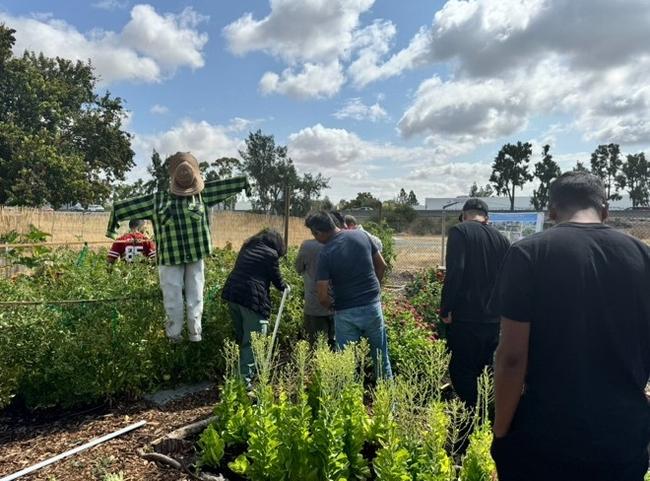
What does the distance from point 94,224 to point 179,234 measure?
41.9 ft

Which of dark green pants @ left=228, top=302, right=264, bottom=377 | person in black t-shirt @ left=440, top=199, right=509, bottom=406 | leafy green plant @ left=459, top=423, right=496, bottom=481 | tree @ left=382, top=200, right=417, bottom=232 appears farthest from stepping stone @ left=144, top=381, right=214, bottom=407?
tree @ left=382, top=200, right=417, bottom=232

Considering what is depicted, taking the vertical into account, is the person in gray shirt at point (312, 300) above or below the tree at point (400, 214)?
below

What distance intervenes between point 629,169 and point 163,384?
206 ft

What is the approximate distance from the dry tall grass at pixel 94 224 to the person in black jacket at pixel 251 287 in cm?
648

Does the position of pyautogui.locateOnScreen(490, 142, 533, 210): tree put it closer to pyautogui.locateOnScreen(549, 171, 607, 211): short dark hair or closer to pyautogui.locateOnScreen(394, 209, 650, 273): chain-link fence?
pyautogui.locateOnScreen(394, 209, 650, 273): chain-link fence

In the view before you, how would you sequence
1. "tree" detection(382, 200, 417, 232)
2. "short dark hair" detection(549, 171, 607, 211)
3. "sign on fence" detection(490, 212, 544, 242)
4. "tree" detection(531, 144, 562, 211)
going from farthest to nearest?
"tree" detection(531, 144, 562, 211) → "tree" detection(382, 200, 417, 232) → "sign on fence" detection(490, 212, 544, 242) → "short dark hair" detection(549, 171, 607, 211)

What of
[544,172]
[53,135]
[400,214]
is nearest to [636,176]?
[544,172]

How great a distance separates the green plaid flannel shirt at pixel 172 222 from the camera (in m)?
4.02

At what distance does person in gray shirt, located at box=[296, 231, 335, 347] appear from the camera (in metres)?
4.90

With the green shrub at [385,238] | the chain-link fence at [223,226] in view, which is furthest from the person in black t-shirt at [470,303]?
the green shrub at [385,238]

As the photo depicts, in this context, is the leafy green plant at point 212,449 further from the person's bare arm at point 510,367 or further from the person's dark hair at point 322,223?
the person's dark hair at point 322,223

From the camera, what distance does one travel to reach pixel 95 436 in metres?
3.45

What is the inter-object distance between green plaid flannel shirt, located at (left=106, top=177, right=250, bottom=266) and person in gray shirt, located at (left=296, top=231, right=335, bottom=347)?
1140mm

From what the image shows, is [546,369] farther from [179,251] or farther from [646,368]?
[179,251]
